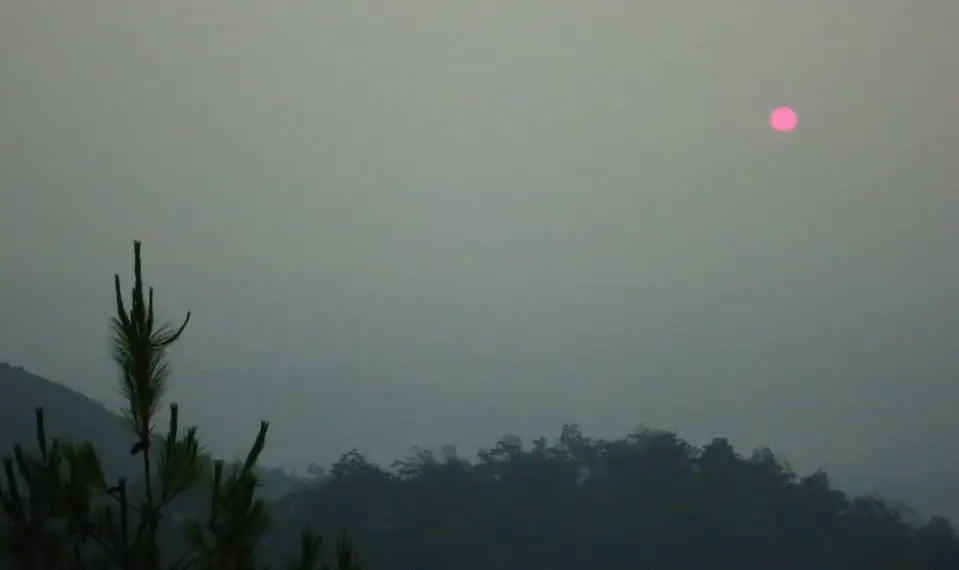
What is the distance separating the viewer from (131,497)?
438 centimetres

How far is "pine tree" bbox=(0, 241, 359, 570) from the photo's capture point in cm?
430

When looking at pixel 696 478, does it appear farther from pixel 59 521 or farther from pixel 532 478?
pixel 59 521

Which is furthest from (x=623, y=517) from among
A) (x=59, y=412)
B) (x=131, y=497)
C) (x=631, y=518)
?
(x=59, y=412)

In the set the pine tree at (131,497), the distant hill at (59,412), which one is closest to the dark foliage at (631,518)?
the distant hill at (59,412)

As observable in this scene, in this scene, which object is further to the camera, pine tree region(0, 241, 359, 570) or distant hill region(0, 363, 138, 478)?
distant hill region(0, 363, 138, 478)

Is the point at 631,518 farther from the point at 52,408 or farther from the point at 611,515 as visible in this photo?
the point at 52,408

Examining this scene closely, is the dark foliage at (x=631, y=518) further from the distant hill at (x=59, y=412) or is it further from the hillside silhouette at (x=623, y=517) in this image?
the distant hill at (x=59, y=412)

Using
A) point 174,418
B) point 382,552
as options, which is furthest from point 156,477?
point 382,552

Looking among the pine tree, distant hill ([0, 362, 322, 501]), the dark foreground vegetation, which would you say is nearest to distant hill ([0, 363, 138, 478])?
distant hill ([0, 362, 322, 501])

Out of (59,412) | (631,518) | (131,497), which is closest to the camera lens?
(131,497)

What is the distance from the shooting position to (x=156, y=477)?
442 centimetres

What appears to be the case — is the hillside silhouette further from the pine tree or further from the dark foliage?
the pine tree

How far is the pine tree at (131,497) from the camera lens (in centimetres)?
430

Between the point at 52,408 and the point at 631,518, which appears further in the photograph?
the point at 52,408
